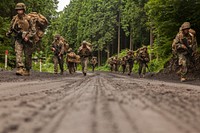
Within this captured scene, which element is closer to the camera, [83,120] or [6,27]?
[83,120]

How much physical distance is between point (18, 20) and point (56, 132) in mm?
11675

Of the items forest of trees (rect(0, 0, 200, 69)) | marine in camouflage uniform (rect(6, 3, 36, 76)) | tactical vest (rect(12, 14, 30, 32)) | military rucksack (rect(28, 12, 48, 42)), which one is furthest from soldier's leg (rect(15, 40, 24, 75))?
forest of trees (rect(0, 0, 200, 69))

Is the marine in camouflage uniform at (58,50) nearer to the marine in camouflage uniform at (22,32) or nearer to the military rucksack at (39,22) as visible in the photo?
the military rucksack at (39,22)

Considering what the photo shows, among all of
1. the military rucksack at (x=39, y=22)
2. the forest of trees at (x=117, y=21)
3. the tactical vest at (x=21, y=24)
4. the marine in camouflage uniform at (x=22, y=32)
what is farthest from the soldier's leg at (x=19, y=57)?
the forest of trees at (x=117, y=21)

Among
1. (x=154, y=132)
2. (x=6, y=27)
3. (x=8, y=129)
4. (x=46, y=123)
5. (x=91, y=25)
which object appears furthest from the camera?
(x=91, y=25)

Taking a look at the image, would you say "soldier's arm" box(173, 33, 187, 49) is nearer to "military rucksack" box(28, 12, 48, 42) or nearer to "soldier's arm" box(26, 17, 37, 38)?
"soldier's arm" box(26, 17, 37, 38)

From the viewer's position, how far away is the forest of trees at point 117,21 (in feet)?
52.4

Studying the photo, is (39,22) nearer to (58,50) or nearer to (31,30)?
(31,30)

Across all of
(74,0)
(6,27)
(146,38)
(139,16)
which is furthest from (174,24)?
(74,0)

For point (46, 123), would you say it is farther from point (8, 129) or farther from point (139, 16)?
point (139, 16)

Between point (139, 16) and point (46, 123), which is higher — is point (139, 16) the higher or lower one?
the higher one


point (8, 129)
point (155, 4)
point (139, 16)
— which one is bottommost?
point (8, 129)

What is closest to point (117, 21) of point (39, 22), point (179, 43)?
point (39, 22)

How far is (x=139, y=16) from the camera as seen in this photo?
49562 mm
